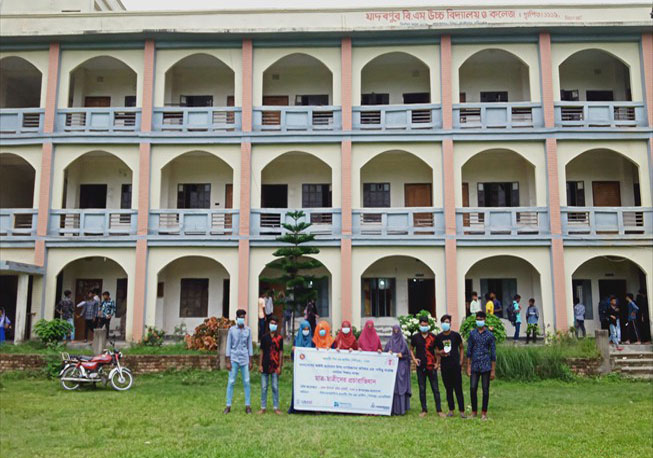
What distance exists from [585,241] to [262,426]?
14.2 meters

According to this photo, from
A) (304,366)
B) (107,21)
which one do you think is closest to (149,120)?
(107,21)

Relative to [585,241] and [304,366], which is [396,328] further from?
[585,241]

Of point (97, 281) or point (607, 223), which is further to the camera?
point (97, 281)

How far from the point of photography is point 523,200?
70.5ft

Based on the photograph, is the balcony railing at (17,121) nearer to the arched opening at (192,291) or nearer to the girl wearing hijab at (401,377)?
the arched opening at (192,291)

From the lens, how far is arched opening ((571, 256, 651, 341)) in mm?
21078

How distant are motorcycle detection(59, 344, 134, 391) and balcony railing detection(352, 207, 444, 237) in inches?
358

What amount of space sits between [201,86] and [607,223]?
15.7 metres

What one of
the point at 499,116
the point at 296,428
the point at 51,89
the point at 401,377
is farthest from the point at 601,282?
the point at 51,89

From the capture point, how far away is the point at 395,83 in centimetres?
2241

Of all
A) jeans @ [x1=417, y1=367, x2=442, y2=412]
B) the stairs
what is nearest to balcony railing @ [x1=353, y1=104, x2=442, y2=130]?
the stairs

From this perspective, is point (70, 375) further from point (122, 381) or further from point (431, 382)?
point (431, 382)

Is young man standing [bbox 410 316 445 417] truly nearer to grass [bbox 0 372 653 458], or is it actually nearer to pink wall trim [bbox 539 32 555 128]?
grass [bbox 0 372 653 458]

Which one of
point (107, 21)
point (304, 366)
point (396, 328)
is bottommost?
point (304, 366)
